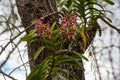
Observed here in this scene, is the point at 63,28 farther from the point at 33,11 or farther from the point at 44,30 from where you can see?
the point at 33,11

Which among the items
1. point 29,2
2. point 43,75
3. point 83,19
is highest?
point 29,2

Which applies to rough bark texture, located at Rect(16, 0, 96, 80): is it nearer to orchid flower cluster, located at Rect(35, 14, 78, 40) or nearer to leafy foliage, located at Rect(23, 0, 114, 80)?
leafy foliage, located at Rect(23, 0, 114, 80)

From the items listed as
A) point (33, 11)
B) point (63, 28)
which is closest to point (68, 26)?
point (63, 28)

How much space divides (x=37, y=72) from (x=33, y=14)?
0.64 metres

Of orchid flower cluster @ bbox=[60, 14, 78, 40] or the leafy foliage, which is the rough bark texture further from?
orchid flower cluster @ bbox=[60, 14, 78, 40]

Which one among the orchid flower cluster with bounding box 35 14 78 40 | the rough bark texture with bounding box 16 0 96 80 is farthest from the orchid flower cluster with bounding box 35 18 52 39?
the rough bark texture with bounding box 16 0 96 80

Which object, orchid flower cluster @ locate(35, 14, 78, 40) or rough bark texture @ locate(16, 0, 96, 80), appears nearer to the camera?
orchid flower cluster @ locate(35, 14, 78, 40)

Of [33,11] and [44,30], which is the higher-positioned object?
[33,11]

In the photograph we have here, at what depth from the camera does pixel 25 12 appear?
174 cm

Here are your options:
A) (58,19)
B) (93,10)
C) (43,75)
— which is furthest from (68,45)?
(43,75)

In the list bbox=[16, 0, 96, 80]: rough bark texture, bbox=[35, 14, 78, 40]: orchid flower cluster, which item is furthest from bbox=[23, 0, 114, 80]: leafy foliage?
bbox=[16, 0, 96, 80]: rough bark texture

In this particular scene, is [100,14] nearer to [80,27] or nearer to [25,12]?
[80,27]

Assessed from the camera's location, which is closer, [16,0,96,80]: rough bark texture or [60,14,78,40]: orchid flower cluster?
[60,14,78,40]: orchid flower cluster

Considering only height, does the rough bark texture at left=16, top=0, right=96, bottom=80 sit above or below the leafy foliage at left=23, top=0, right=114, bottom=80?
above
